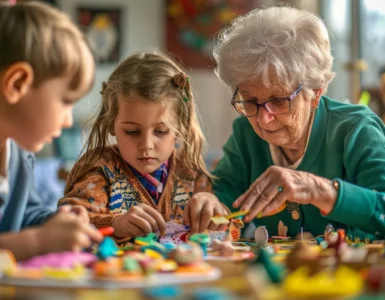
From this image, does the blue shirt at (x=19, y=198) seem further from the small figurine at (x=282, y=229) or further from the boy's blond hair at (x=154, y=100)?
the small figurine at (x=282, y=229)

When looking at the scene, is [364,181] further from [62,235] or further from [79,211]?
[62,235]

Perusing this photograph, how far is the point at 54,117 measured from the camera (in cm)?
135

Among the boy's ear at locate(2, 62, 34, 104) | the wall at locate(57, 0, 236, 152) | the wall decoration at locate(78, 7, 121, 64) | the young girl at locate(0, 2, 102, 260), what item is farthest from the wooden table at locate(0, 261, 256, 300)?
the wall decoration at locate(78, 7, 121, 64)

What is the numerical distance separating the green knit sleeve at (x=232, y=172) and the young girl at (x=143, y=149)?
6 centimetres

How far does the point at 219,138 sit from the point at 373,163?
200 inches

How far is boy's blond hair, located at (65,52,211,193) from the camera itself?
197 cm

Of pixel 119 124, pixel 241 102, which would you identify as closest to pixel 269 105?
pixel 241 102

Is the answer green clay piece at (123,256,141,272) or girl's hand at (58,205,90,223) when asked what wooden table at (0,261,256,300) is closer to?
green clay piece at (123,256,141,272)

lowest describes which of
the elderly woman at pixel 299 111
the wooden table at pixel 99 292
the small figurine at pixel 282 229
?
the small figurine at pixel 282 229

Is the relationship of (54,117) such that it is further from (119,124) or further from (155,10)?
(155,10)

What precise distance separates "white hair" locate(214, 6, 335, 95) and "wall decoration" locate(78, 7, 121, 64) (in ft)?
18.2

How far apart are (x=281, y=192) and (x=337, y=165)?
1.42 ft

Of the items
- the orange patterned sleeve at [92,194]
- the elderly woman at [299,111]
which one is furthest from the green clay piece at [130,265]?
the elderly woman at [299,111]

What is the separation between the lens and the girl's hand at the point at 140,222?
5.48ft
